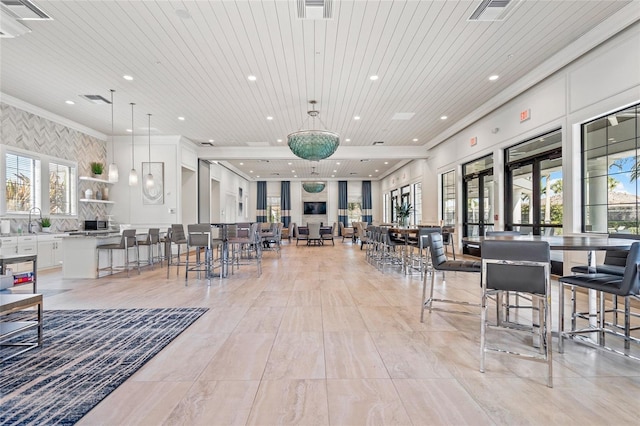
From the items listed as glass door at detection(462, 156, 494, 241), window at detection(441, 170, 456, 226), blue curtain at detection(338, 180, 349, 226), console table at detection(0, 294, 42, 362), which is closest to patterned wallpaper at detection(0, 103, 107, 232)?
console table at detection(0, 294, 42, 362)

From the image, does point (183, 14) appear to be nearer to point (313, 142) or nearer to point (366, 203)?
point (313, 142)

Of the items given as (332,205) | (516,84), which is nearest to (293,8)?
(516,84)

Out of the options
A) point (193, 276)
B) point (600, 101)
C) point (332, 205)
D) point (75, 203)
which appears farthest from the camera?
point (332, 205)

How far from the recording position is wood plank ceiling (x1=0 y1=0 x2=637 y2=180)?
3.67 m

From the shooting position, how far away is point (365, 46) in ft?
14.4

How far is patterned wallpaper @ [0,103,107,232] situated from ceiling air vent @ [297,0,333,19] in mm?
6112

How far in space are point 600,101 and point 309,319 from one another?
14.8ft

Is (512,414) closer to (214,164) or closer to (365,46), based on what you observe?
(365,46)

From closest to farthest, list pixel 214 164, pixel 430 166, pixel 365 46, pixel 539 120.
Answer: pixel 365 46 < pixel 539 120 < pixel 430 166 < pixel 214 164

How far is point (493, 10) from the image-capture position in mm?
3578

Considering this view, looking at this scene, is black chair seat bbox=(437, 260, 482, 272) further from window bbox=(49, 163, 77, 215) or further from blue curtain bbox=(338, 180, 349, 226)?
blue curtain bbox=(338, 180, 349, 226)

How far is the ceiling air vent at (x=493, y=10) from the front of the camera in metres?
3.46

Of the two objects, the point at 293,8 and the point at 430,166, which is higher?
the point at 293,8

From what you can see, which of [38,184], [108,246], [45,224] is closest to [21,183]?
[38,184]
